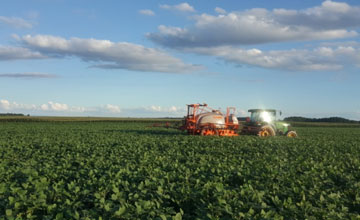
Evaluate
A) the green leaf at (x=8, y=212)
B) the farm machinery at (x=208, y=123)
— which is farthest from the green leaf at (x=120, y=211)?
the farm machinery at (x=208, y=123)

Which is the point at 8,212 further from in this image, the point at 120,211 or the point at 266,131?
the point at 266,131

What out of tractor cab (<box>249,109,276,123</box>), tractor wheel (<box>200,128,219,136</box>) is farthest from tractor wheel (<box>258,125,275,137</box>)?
tractor wheel (<box>200,128,219,136</box>)

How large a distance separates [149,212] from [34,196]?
2.49 metres

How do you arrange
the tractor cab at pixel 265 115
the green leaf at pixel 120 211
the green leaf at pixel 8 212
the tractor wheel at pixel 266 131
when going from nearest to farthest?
the green leaf at pixel 120 211 < the green leaf at pixel 8 212 < the tractor wheel at pixel 266 131 < the tractor cab at pixel 265 115

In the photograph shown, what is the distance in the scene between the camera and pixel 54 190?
7594mm

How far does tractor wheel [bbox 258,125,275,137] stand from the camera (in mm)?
25866

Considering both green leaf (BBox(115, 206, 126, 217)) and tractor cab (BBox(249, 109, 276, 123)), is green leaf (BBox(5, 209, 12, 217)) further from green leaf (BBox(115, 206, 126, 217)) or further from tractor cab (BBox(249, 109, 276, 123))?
tractor cab (BBox(249, 109, 276, 123))

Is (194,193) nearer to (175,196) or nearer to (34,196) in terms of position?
(175,196)

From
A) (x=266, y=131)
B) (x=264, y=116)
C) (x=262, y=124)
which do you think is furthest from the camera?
(x=264, y=116)

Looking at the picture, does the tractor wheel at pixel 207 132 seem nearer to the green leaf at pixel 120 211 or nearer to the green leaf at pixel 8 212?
the green leaf at pixel 120 211

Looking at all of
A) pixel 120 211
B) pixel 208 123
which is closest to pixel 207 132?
pixel 208 123

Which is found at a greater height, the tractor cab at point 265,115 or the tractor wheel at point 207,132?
the tractor cab at point 265,115

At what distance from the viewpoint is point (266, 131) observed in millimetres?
26250

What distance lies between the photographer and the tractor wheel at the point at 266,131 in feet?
84.9
